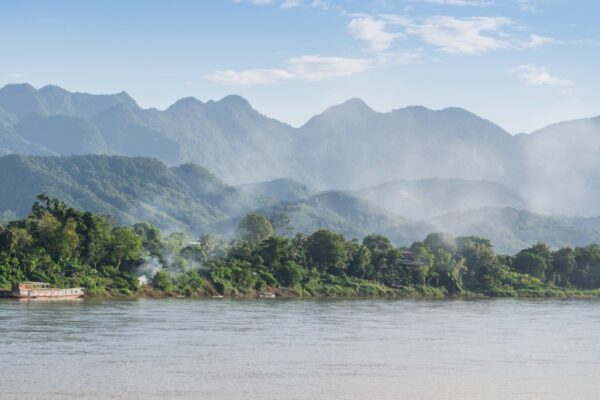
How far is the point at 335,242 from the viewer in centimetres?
14875

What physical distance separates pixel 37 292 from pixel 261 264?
45558 mm

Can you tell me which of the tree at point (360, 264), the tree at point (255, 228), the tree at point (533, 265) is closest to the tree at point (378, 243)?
the tree at point (360, 264)

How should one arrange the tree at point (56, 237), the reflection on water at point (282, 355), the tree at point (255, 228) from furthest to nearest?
the tree at point (255, 228), the tree at point (56, 237), the reflection on water at point (282, 355)

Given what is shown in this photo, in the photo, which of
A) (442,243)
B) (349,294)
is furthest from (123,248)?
(442,243)

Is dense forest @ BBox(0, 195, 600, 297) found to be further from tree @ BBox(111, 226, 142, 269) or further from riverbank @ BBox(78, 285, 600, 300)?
riverbank @ BBox(78, 285, 600, 300)

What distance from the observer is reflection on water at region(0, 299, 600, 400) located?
1677 inches

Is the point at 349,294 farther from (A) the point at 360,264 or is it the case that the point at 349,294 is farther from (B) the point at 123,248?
(B) the point at 123,248

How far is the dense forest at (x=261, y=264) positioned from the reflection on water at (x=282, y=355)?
1875 centimetres

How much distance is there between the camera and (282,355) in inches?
2168

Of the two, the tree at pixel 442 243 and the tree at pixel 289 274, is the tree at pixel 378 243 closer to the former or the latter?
the tree at pixel 442 243

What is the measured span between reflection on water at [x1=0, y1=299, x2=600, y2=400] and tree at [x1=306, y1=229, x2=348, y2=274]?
57.0 m

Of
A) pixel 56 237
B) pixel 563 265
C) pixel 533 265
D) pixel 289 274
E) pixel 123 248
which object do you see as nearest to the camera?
pixel 56 237

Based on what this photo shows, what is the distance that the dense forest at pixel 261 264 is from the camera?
4272 inches

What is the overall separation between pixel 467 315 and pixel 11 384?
64.7 m
